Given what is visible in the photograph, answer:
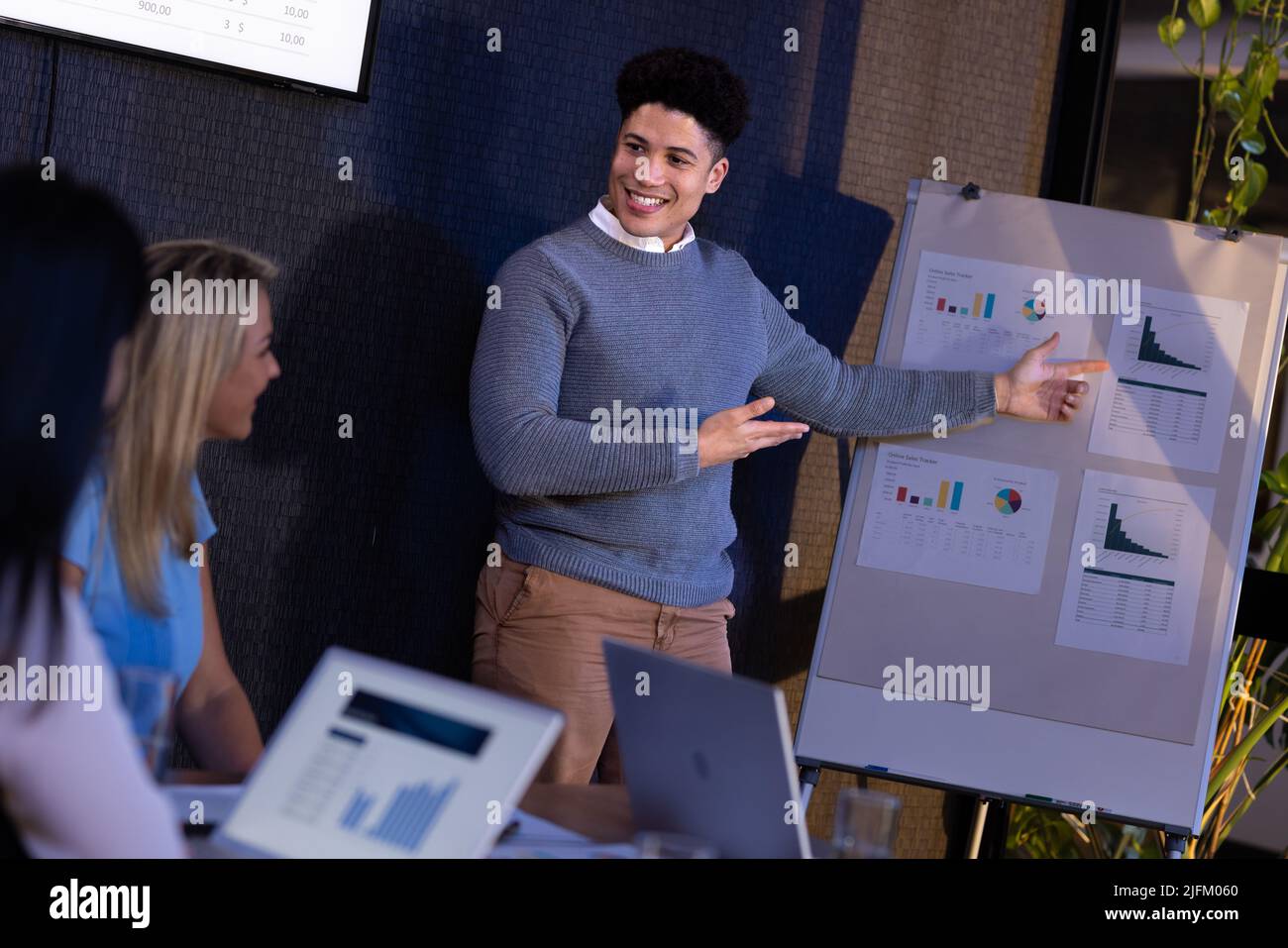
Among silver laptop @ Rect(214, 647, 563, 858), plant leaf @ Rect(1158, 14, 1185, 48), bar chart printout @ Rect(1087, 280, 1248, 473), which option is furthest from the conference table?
plant leaf @ Rect(1158, 14, 1185, 48)

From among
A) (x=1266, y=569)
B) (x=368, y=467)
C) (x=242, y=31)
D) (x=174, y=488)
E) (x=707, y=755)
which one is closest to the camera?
(x=707, y=755)

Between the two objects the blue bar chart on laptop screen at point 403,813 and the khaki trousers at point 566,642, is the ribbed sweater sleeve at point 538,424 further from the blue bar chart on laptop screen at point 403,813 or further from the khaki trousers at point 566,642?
the blue bar chart on laptop screen at point 403,813

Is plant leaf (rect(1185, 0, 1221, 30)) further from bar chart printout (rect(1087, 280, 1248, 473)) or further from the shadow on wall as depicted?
the shadow on wall

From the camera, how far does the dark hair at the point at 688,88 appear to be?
2.45m

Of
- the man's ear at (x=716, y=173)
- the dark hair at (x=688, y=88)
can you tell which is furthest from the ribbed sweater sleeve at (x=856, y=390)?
the dark hair at (x=688, y=88)

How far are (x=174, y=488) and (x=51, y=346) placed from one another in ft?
1.24

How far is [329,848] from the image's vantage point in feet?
3.72

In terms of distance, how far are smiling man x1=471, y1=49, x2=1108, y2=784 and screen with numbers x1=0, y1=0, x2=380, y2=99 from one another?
558mm

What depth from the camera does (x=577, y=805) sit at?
162cm

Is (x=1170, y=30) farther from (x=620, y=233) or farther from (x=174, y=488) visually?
(x=174, y=488)

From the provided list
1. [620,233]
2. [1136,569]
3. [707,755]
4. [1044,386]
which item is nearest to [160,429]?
[707,755]

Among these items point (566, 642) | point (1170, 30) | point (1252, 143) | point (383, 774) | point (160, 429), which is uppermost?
point (1170, 30)

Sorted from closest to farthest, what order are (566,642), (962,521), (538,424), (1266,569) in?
1. (538,424)
2. (566,642)
3. (962,521)
4. (1266,569)
